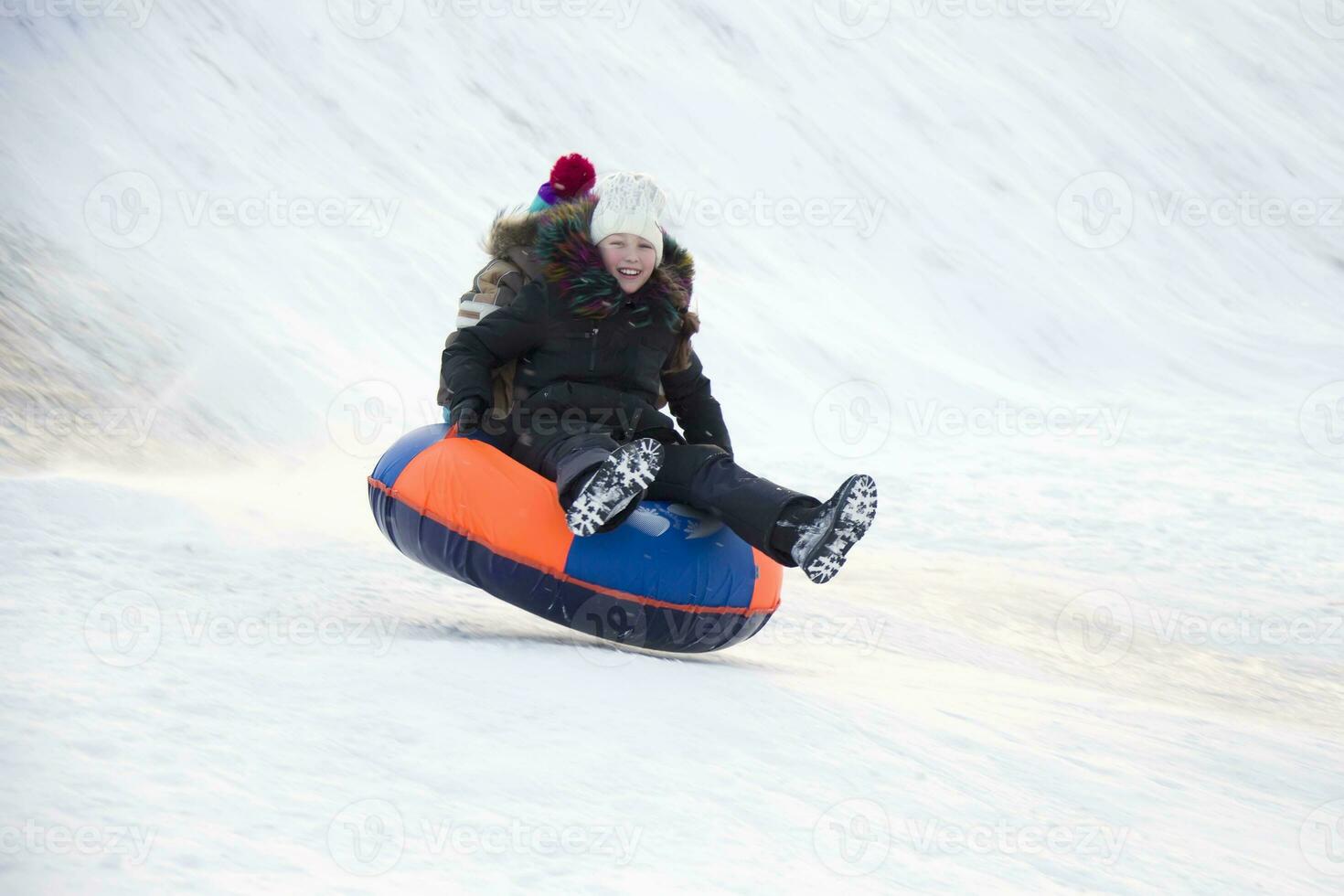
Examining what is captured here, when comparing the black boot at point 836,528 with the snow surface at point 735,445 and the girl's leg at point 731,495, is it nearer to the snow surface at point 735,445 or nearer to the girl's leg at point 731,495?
the girl's leg at point 731,495

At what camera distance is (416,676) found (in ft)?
6.77

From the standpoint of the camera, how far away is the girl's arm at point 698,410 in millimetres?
3049

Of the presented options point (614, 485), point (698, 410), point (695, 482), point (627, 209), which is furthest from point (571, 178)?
point (614, 485)

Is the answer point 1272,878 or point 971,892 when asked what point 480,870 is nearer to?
point 971,892

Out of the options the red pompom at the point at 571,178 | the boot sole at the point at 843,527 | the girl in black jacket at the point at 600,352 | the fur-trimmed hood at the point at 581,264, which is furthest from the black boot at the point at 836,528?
the red pompom at the point at 571,178

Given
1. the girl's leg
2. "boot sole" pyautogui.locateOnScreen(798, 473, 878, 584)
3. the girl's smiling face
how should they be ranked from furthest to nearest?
the girl's smiling face → the girl's leg → "boot sole" pyautogui.locateOnScreen(798, 473, 878, 584)

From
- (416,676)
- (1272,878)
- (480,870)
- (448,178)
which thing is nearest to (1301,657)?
(1272,878)

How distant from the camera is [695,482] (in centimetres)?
267

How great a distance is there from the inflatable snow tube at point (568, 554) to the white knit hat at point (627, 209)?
0.57 metres

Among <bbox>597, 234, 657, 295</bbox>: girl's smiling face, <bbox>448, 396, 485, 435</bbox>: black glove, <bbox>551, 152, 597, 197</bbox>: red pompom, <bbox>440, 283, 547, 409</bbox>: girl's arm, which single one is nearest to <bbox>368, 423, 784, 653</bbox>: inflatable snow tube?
<bbox>448, 396, 485, 435</bbox>: black glove

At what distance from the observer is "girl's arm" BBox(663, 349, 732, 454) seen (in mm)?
3049

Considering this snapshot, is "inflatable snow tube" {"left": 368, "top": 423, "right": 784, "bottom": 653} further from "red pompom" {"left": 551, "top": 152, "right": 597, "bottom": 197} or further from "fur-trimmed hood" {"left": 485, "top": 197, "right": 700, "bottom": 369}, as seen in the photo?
"red pompom" {"left": 551, "top": 152, "right": 597, "bottom": 197}

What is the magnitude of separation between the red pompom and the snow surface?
1.08m

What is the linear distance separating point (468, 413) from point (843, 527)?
0.85m
